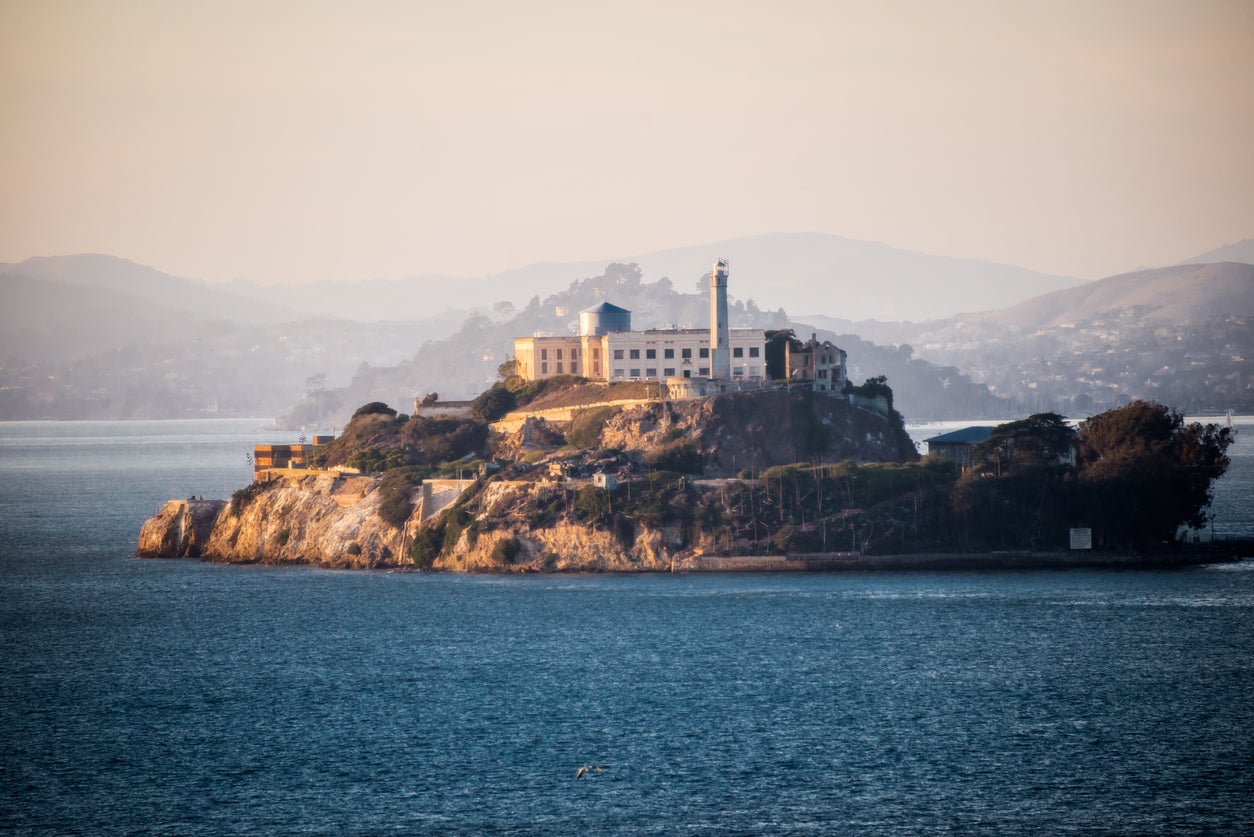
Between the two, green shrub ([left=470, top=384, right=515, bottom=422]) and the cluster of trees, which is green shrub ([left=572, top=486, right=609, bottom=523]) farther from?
green shrub ([left=470, top=384, right=515, bottom=422])

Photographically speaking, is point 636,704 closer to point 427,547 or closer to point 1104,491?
point 427,547

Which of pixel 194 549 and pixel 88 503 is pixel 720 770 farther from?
pixel 88 503

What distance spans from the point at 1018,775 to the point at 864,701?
11214mm

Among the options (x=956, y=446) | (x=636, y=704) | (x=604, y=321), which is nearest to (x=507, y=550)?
(x=956, y=446)

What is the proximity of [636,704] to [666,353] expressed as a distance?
201 ft

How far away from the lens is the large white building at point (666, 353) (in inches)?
4619

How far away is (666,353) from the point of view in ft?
396

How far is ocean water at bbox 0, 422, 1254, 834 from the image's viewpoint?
158 feet

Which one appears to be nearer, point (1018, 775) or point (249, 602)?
point (1018, 775)

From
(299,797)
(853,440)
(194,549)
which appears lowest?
(299,797)

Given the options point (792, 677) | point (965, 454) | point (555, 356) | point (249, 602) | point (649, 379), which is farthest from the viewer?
point (555, 356)

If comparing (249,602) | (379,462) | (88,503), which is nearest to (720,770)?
(249,602)

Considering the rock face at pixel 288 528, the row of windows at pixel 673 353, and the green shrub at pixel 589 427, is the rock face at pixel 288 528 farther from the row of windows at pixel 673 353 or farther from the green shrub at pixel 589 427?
the row of windows at pixel 673 353

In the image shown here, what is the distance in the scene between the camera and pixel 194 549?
368 feet
